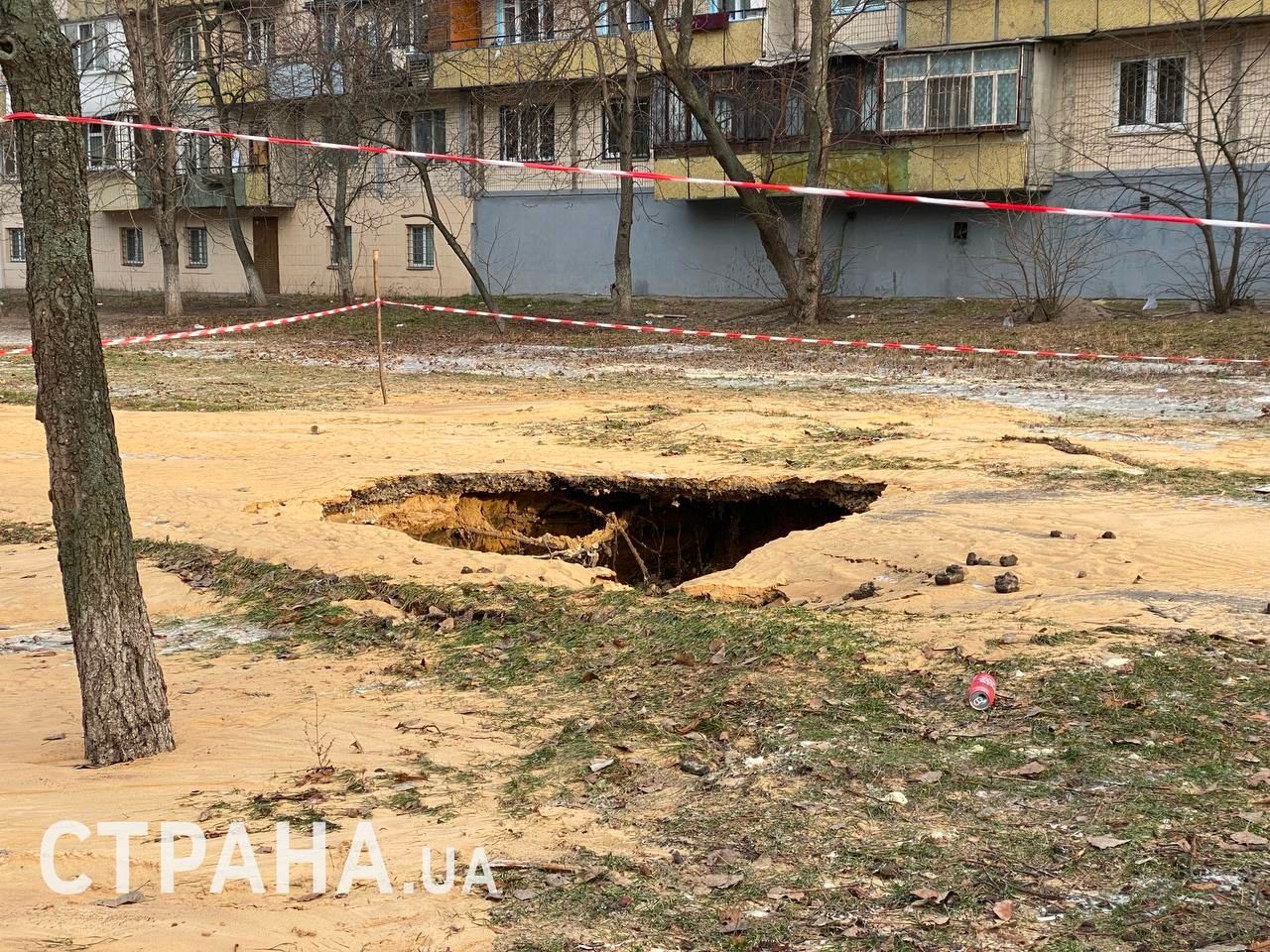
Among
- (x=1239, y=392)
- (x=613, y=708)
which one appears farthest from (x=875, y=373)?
(x=613, y=708)

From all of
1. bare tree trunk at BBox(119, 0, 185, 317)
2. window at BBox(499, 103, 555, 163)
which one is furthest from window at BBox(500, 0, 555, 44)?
bare tree trunk at BBox(119, 0, 185, 317)

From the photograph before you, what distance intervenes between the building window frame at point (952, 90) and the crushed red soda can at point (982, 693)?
82.3ft

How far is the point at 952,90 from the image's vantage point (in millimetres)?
30062

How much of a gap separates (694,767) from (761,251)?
2941cm

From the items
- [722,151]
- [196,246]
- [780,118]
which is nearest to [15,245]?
[196,246]

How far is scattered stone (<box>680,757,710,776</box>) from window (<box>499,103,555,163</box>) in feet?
101

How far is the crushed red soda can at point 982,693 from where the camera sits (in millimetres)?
6230

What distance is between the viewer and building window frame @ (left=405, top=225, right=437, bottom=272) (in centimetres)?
4000

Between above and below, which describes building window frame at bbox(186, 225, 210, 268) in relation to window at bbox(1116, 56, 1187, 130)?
below

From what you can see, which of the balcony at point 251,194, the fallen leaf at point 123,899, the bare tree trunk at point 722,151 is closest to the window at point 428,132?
the balcony at point 251,194

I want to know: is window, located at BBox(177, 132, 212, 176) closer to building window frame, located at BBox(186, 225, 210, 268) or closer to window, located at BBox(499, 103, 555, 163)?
building window frame, located at BBox(186, 225, 210, 268)

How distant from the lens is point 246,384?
792 inches

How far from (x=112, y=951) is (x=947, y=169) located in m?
28.5

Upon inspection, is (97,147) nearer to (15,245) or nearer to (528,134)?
(15,245)
